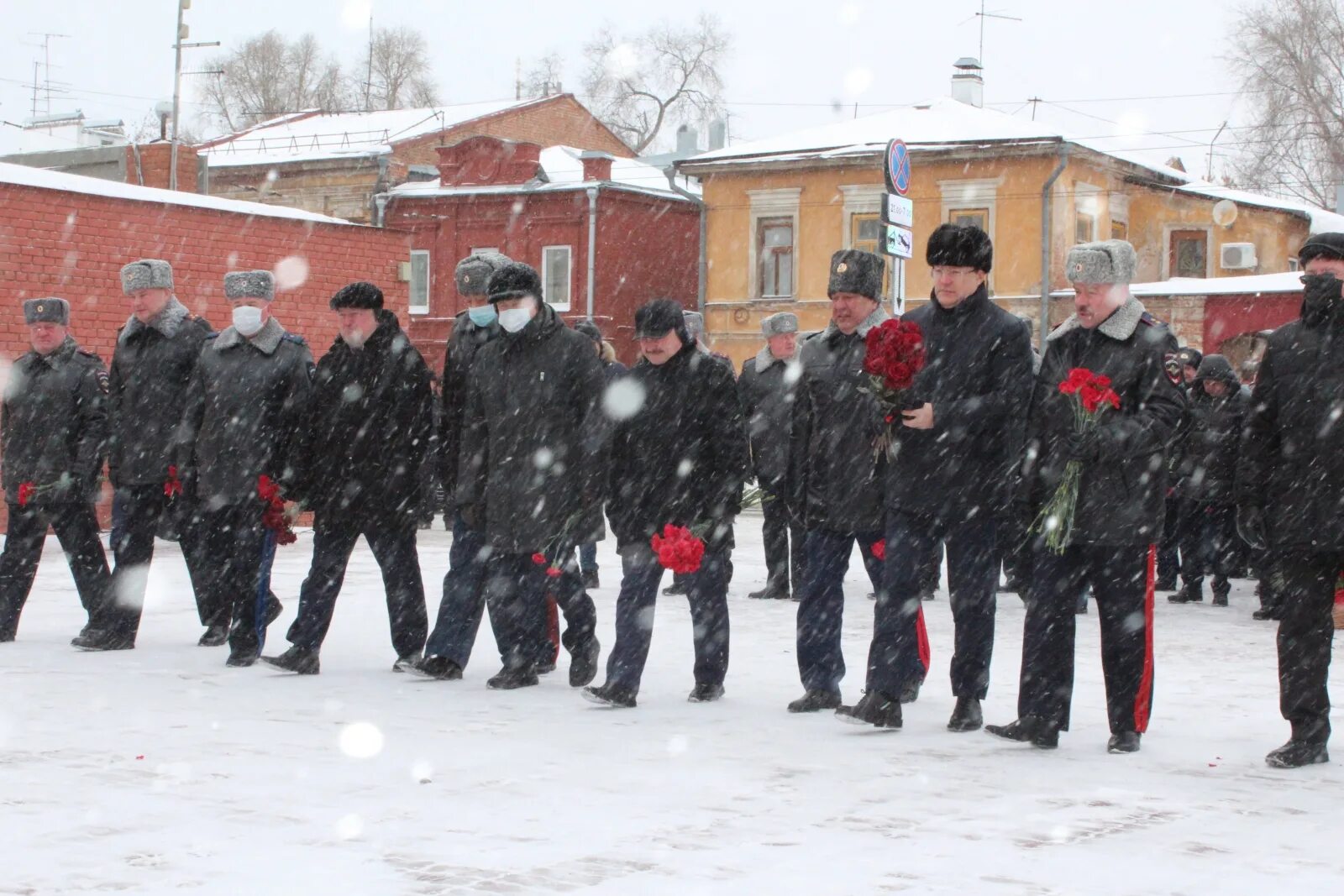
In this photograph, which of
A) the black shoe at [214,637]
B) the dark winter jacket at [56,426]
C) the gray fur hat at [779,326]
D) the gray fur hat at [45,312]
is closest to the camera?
the dark winter jacket at [56,426]

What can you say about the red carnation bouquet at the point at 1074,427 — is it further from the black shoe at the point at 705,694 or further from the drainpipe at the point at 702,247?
the drainpipe at the point at 702,247

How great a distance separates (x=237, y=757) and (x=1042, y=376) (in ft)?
10.9

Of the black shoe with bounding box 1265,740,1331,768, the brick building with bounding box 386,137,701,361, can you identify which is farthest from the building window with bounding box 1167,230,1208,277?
the black shoe with bounding box 1265,740,1331,768

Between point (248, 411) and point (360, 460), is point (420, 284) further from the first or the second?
point (360, 460)

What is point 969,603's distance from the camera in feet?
23.7

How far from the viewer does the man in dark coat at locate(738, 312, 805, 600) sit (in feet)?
40.7

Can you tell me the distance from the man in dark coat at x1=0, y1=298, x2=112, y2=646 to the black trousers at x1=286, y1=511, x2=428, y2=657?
1.51m

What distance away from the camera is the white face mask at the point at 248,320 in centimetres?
908

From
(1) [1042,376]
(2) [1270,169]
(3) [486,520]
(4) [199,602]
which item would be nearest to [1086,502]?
(1) [1042,376]

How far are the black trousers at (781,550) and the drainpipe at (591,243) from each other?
28.7 metres

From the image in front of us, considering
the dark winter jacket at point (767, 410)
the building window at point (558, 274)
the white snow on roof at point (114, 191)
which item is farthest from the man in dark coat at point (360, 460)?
the building window at point (558, 274)

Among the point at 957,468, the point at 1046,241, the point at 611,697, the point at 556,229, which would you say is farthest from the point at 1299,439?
the point at 556,229

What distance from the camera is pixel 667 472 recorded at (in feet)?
25.8

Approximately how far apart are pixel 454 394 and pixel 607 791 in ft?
9.95
